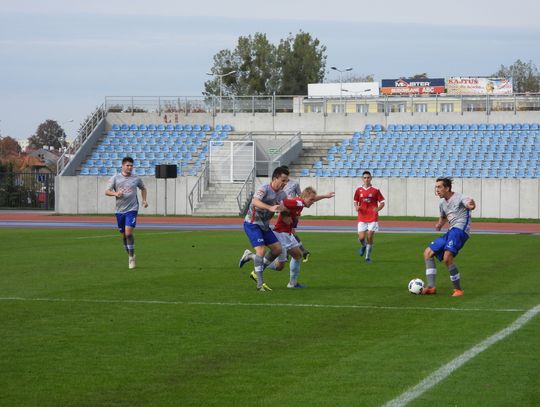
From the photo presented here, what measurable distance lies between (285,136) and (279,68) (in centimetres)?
4946

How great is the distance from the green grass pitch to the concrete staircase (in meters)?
28.9

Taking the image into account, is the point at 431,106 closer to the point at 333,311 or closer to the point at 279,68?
the point at 279,68

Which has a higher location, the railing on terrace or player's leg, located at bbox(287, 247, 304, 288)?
the railing on terrace

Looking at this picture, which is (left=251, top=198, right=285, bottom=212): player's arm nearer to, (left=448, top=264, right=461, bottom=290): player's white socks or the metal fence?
(left=448, top=264, right=461, bottom=290): player's white socks

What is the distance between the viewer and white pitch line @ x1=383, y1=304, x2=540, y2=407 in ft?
27.5

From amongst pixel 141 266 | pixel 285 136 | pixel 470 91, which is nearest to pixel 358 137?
pixel 285 136

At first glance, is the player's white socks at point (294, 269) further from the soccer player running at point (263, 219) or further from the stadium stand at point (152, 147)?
the stadium stand at point (152, 147)

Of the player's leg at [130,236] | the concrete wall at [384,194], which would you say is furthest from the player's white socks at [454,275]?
the concrete wall at [384,194]

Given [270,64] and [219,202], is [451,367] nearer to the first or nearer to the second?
[219,202]

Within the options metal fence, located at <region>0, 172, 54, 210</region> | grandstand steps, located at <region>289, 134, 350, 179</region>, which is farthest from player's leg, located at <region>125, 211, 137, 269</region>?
metal fence, located at <region>0, 172, 54, 210</region>

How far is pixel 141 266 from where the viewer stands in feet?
70.5

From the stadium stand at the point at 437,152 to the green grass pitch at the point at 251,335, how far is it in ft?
97.5

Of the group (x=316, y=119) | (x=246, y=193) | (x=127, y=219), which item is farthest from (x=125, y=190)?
(x=316, y=119)

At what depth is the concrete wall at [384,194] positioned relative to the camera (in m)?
49.3
